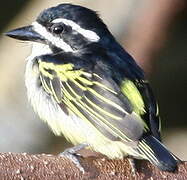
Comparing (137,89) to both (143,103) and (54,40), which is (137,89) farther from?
(54,40)

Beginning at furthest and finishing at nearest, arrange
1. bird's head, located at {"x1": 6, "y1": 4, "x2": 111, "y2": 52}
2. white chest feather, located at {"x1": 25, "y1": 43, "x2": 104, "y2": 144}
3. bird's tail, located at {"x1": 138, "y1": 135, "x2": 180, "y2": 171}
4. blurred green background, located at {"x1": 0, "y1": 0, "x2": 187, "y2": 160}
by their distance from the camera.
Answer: blurred green background, located at {"x1": 0, "y1": 0, "x2": 187, "y2": 160}
bird's head, located at {"x1": 6, "y1": 4, "x2": 111, "y2": 52}
white chest feather, located at {"x1": 25, "y1": 43, "x2": 104, "y2": 144}
bird's tail, located at {"x1": 138, "y1": 135, "x2": 180, "y2": 171}

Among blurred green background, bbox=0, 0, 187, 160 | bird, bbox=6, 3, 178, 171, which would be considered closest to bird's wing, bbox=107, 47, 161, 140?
bird, bbox=6, 3, 178, 171

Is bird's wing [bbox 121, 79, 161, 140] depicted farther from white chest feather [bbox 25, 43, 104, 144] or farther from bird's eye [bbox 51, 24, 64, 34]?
bird's eye [bbox 51, 24, 64, 34]

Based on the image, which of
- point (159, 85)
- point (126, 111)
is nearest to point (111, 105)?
point (126, 111)

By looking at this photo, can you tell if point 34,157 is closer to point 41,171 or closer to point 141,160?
point 41,171

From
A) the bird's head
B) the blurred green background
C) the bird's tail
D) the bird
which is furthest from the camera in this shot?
the blurred green background

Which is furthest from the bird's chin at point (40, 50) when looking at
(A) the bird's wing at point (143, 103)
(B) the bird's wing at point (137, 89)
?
(A) the bird's wing at point (143, 103)
